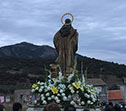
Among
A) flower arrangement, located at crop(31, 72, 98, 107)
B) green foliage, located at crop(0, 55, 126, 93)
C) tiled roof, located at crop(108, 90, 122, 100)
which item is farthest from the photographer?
green foliage, located at crop(0, 55, 126, 93)

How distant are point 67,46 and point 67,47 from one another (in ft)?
0.12

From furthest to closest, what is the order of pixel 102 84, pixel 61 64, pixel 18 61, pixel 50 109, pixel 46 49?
pixel 46 49 → pixel 18 61 → pixel 102 84 → pixel 61 64 → pixel 50 109

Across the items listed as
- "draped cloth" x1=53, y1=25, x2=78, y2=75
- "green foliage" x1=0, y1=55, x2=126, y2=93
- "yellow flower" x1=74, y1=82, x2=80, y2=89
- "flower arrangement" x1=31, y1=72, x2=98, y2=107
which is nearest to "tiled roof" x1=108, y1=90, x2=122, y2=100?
"green foliage" x1=0, y1=55, x2=126, y2=93

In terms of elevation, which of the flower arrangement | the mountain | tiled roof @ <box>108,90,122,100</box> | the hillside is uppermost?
the mountain

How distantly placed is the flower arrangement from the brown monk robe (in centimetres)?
154

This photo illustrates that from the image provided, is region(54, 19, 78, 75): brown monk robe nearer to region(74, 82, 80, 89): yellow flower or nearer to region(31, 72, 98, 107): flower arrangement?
region(31, 72, 98, 107): flower arrangement

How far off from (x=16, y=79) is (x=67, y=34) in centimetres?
4610

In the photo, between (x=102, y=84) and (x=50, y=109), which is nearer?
(x=50, y=109)

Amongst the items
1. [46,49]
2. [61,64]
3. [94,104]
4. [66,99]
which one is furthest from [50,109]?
[46,49]

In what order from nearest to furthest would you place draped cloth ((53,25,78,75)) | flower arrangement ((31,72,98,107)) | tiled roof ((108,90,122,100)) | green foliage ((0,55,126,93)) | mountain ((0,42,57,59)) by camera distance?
flower arrangement ((31,72,98,107)), draped cloth ((53,25,78,75)), tiled roof ((108,90,122,100)), green foliage ((0,55,126,93)), mountain ((0,42,57,59))

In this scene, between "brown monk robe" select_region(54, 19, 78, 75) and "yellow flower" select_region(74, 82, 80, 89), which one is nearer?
"yellow flower" select_region(74, 82, 80, 89)

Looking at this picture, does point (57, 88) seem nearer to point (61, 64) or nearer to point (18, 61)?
point (61, 64)

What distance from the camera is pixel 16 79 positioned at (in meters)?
55.0

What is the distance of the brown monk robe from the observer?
10.1 m
